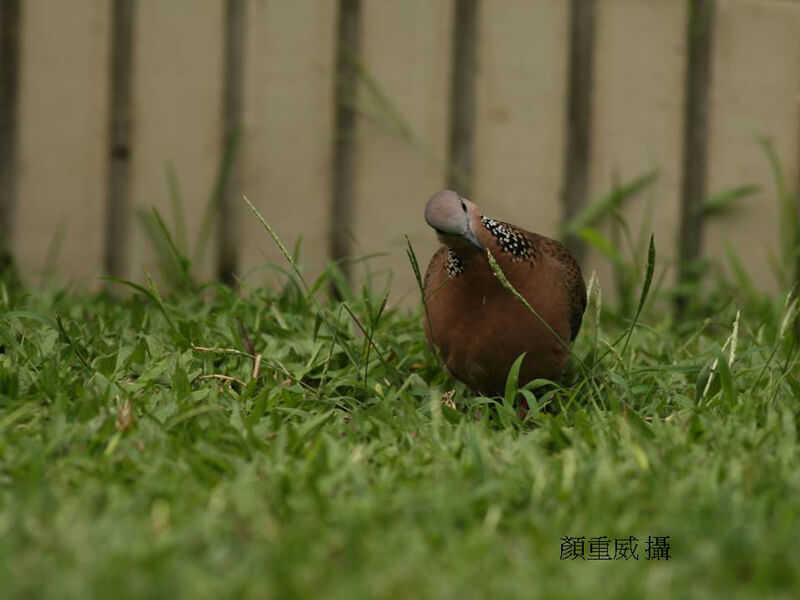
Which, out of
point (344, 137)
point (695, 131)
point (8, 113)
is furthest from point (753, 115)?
point (8, 113)

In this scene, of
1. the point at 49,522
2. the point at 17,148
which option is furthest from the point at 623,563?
the point at 17,148

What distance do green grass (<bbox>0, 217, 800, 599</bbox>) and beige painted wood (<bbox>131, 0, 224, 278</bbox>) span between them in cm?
118

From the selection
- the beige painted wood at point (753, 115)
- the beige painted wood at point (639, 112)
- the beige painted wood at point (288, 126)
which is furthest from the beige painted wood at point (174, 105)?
the beige painted wood at point (753, 115)

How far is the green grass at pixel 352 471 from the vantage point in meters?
1.71

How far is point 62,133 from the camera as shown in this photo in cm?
452

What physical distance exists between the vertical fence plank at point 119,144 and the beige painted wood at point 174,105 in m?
0.04

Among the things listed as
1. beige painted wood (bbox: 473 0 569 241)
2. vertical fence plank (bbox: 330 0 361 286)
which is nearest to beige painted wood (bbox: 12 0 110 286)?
vertical fence plank (bbox: 330 0 361 286)

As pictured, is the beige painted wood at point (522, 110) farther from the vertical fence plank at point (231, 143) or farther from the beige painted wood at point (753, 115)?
the vertical fence plank at point (231, 143)

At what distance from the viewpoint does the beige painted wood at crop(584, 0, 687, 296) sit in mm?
4973

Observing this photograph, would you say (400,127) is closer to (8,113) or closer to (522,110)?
(522,110)

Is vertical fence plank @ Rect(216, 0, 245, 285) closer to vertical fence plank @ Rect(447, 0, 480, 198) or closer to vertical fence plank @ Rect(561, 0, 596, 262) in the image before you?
vertical fence plank @ Rect(447, 0, 480, 198)

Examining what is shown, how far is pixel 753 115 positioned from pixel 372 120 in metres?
2.00

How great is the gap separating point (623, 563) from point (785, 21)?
13.7 feet

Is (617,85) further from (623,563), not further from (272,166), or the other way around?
(623,563)
